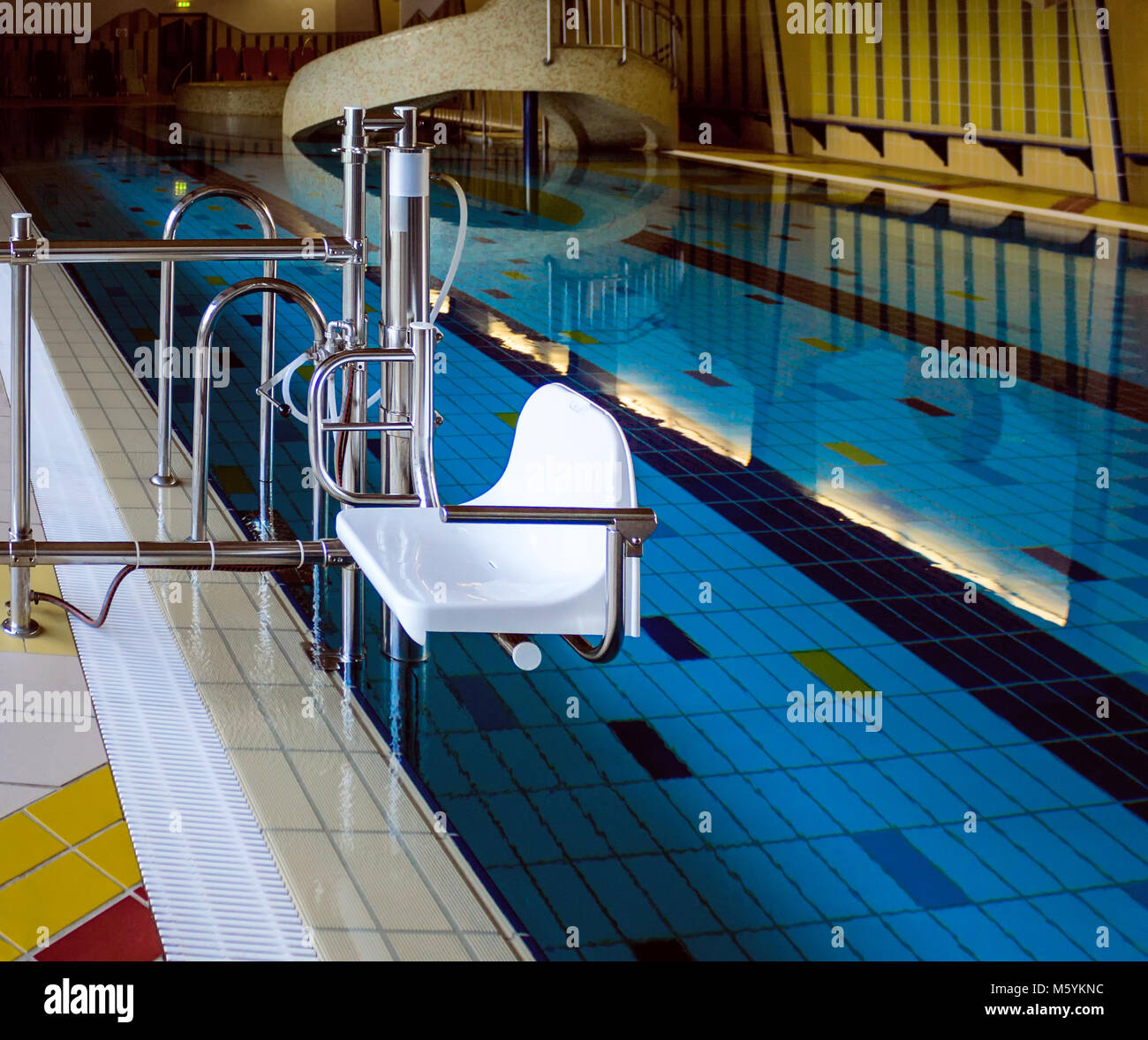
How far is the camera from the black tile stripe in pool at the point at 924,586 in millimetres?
2391

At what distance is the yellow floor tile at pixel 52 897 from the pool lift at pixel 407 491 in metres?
0.52

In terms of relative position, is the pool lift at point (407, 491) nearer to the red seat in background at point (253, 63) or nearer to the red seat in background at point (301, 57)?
the red seat in background at point (301, 57)

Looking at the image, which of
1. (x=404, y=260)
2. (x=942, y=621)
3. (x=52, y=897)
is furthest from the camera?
(x=942, y=621)

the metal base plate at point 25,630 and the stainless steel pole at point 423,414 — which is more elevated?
the stainless steel pole at point 423,414

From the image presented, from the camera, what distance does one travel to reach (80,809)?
1.87 m

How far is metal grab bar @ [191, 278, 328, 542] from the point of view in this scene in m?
2.39

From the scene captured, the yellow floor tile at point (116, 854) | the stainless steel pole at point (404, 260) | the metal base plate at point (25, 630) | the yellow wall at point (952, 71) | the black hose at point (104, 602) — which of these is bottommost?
the yellow floor tile at point (116, 854)

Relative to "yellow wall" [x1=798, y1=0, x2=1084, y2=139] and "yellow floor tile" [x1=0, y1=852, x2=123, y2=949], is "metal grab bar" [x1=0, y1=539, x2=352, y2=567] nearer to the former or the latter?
"yellow floor tile" [x1=0, y1=852, x2=123, y2=949]

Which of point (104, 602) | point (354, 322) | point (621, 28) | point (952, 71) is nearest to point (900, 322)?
point (354, 322)

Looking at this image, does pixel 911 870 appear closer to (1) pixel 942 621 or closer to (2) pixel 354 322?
(1) pixel 942 621

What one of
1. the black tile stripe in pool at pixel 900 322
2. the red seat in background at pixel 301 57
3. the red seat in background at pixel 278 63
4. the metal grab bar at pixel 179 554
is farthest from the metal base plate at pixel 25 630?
the red seat in background at pixel 278 63

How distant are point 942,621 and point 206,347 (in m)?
1.59

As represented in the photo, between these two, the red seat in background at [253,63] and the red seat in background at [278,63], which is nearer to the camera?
the red seat in background at [278,63]
